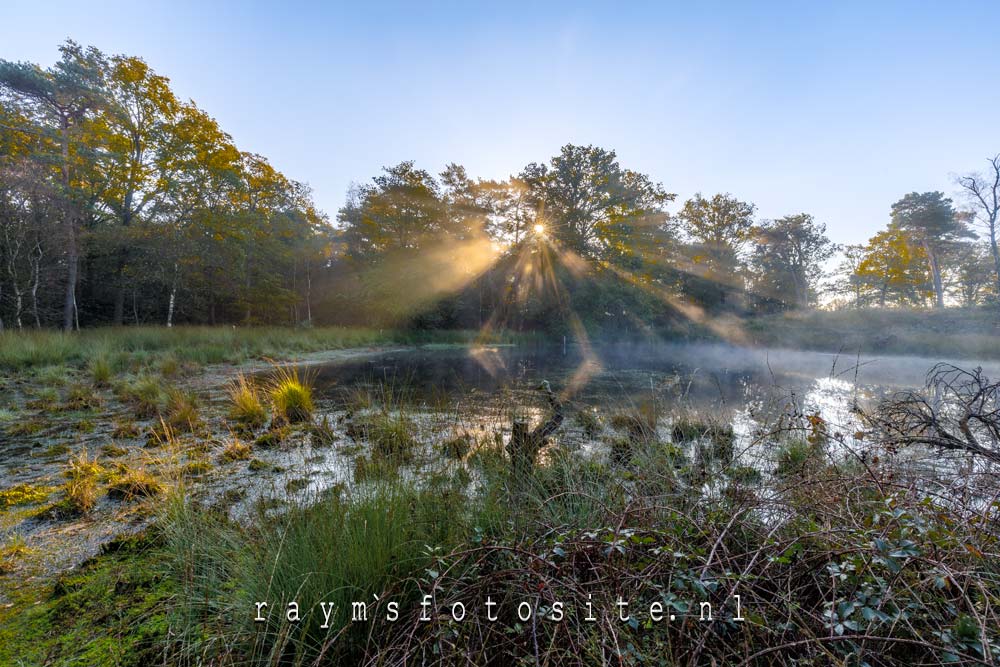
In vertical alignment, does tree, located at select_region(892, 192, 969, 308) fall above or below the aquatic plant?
above

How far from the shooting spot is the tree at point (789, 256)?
31.4 meters

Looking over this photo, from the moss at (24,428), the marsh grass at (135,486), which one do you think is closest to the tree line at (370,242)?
the moss at (24,428)

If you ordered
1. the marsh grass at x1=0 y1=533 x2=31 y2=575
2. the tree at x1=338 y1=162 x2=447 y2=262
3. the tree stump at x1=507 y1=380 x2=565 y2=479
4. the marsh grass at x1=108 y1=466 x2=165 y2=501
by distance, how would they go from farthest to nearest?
1. the tree at x1=338 y1=162 x2=447 y2=262
2. the tree stump at x1=507 y1=380 x2=565 y2=479
3. the marsh grass at x1=108 y1=466 x2=165 y2=501
4. the marsh grass at x1=0 y1=533 x2=31 y2=575

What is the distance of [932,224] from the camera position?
25.2m

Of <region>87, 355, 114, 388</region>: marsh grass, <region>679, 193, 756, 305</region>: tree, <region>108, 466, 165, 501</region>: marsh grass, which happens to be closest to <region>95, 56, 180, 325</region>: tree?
<region>87, 355, 114, 388</region>: marsh grass

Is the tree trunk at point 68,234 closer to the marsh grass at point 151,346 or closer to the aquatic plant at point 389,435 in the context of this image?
the marsh grass at point 151,346

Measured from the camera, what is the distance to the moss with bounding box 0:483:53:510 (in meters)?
2.71

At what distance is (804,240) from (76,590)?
1630 inches

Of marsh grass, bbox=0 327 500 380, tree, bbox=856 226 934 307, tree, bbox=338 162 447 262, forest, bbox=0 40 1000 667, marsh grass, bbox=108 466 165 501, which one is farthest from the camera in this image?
tree, bbox=856 226 934 307

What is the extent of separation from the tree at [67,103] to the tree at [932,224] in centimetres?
Result: 4360

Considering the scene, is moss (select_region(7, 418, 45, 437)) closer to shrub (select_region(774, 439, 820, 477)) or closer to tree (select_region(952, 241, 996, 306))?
shrub (select_region(774, 439, 820, 477))

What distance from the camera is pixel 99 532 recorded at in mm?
2416

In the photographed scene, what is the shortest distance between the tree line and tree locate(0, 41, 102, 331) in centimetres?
6

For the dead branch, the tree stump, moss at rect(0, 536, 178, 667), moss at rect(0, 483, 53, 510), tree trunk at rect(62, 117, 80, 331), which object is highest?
tree trunk at rect(62, 117, 80, 331)
